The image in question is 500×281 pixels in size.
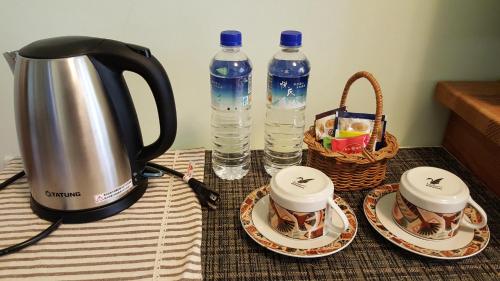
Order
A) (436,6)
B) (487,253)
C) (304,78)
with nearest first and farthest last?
1. (487,253)
2. (304,78)
3. (436,6)

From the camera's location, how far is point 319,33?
805 mm

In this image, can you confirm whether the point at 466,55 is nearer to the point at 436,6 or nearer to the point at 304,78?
the point at 436,6

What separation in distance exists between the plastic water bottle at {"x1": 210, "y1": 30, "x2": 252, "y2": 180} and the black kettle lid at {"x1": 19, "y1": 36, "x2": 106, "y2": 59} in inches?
8.6

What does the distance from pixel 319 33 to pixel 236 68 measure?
0.69ft

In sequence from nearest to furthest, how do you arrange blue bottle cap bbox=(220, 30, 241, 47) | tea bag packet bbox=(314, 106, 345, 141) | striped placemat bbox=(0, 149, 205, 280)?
striped placemat bbox=(0, 149, 205, 280)
blue bottle cap bbox=(220, 30, 241, 47)
tea bag packet bbox=(314, 106, 345, 141)

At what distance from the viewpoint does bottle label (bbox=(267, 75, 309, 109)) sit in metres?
0.69

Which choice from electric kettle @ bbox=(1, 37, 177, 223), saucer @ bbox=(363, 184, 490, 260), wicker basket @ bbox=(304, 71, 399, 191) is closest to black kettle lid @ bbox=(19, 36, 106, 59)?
electric kettle @ bbox=(1, 37, 177, 223)

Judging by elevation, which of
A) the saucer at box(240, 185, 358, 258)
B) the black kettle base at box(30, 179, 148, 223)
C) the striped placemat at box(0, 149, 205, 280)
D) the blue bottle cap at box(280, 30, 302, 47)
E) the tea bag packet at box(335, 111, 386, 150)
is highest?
the blue bottle cap at box(280, 30, 302, 47)

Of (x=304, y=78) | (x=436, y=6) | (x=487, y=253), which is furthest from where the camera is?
(x=436, y=6)

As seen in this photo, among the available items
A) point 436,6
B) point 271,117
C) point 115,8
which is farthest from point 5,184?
point 436,6

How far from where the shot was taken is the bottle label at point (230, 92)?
69 centimetres

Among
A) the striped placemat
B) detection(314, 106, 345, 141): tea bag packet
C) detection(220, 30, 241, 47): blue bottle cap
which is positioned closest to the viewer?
the striped placemat

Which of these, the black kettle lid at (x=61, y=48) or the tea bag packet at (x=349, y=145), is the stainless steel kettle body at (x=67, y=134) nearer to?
the black kettle lid at (x=61, y=48)

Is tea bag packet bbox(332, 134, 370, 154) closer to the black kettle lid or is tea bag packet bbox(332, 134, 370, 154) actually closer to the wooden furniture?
the wooden furniture
